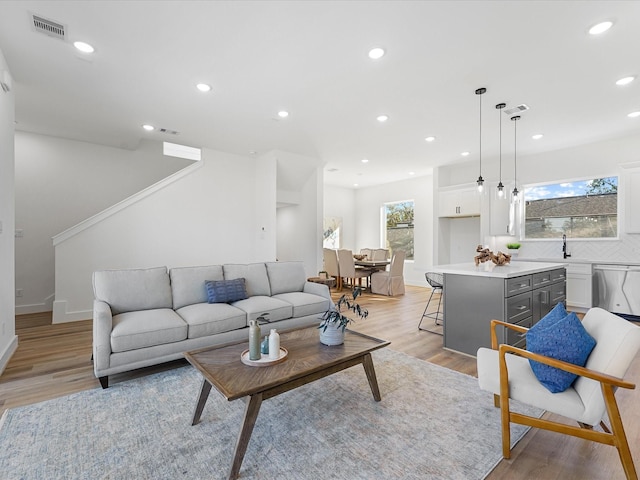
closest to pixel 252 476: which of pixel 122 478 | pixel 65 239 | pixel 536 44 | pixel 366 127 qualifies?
pixel 122 478

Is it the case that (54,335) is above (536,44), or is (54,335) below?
below

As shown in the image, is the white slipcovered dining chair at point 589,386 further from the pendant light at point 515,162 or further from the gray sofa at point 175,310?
the pendant light at point 515,162

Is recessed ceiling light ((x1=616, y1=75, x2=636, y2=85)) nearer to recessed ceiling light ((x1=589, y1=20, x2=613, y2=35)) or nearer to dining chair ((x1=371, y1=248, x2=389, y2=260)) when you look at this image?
recessed ceiling light ((x1=589, y1=20, x2=613, y2=35))

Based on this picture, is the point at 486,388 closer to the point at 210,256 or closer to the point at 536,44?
the point at 536,44

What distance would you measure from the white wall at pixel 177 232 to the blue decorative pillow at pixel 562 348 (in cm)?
494

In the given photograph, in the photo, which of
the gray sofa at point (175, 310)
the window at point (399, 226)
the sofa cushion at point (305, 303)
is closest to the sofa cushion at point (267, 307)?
the gray sofa at point (175, 310)

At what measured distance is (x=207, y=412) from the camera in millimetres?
2182

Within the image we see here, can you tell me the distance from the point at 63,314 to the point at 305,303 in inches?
150

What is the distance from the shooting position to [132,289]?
10.3 feet

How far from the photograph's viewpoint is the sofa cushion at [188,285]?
3383 mm

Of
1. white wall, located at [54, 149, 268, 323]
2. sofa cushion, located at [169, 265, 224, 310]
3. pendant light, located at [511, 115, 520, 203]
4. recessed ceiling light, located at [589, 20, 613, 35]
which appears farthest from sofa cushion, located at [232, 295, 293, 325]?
recessed ceiling light, located at [589, 20, 613, 35]

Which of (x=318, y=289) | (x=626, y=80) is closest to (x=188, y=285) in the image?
(x=318, y=289)

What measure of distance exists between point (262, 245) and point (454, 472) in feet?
17.2

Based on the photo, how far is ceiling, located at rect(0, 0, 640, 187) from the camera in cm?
238
